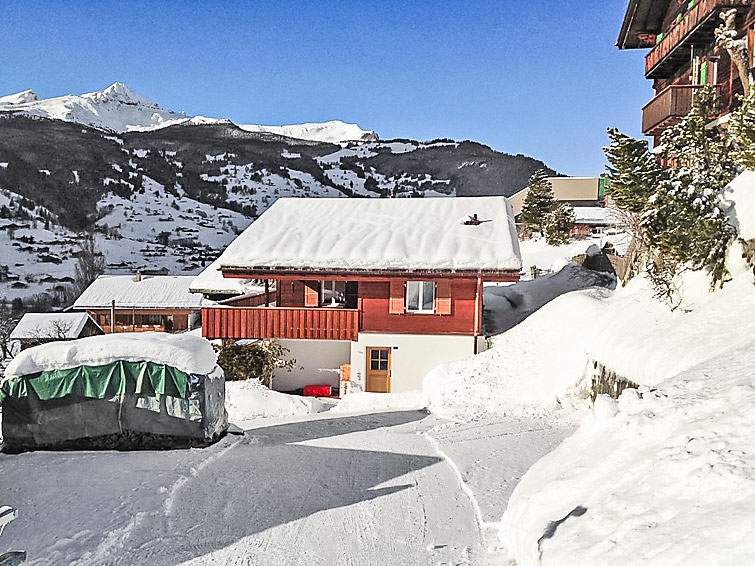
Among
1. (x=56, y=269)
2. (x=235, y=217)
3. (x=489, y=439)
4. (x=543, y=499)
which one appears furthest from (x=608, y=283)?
(x=235, y=217)

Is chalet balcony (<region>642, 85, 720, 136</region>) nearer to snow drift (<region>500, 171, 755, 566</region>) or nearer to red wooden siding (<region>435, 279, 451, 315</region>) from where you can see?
red wooden siding (<region>435, 279, 451, 315</region>)

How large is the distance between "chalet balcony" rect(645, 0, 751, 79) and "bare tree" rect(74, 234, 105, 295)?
1666 inches

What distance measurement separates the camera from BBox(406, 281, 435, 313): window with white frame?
17.2 meters

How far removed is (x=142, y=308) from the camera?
36.6 meters

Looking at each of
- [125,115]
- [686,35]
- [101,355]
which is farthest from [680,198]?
[125,115]

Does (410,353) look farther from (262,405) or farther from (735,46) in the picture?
(735,46)

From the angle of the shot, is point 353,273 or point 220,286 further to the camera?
point 220,286

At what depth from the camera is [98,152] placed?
9500 centimetres

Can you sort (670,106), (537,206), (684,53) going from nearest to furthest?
(670,106), (684,53), (537,206)

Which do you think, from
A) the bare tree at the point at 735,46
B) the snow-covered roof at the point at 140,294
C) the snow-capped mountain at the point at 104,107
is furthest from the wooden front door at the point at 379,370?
the snow-capped mountain at the point at 104,107

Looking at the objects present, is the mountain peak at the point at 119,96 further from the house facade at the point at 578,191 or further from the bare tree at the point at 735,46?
the bare tree at the point at 735,46

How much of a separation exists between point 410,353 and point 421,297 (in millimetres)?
1669

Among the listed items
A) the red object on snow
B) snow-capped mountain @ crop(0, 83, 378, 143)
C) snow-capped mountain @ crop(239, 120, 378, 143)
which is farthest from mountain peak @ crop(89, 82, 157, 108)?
the red object on snow

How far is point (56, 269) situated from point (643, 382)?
2015 inches
